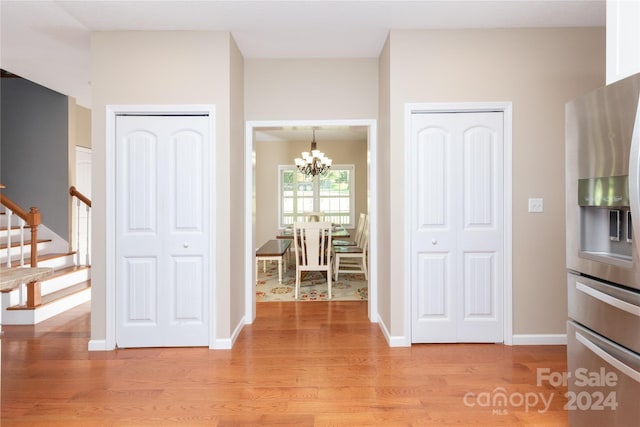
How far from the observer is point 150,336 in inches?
134

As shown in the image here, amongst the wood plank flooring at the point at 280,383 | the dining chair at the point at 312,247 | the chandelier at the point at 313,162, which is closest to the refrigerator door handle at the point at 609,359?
the wood plank flooring at the point at 280,383

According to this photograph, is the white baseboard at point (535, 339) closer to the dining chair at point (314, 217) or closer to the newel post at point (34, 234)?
the newel post at point (34, 234)

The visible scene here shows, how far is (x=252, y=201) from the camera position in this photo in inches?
164

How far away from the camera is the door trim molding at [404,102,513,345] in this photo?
133 inches

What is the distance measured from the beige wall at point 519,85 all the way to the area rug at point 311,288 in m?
1.99

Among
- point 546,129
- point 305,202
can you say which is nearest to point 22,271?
point 546,129

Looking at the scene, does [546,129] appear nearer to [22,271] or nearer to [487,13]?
[487,13]

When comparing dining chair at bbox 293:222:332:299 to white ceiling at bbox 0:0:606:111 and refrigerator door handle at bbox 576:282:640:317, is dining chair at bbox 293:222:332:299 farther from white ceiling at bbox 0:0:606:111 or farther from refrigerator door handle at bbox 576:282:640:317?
refrigerator door handle at bbox 576:282:640:317

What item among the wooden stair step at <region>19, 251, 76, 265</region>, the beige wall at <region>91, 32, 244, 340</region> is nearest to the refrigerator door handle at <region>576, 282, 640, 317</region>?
the beige wall at <region>91, 32, 244, 340</region>

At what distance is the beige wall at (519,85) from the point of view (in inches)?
133

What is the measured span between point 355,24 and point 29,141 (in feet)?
15.9

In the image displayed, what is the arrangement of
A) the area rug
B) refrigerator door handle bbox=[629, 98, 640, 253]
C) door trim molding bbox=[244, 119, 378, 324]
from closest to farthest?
refrigerator door handle bbox=[629, 98, 640, 253]
door trim molding bbox=[244, 119, 378, 324]
the area rug

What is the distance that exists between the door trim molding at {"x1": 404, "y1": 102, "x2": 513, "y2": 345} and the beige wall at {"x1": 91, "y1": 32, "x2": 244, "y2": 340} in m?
1.49

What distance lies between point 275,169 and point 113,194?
18.1ft
